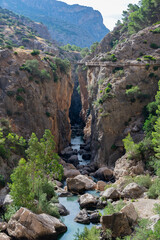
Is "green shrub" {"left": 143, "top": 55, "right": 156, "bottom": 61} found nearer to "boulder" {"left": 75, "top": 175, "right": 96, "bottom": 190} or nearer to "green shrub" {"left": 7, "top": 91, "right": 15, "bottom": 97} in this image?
"green shrub" {"left": 7, "top": 91, "right": 15, "bottom": 97}

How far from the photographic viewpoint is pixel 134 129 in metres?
51.3

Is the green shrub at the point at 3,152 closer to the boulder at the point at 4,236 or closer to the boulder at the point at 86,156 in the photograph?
the boulder at the point at 4,236

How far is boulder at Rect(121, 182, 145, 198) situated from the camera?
34.6m

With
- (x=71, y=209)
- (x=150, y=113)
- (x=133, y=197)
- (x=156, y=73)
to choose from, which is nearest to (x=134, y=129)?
(x=150, y=113)

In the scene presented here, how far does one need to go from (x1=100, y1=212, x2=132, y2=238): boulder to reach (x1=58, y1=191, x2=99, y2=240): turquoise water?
4.24m

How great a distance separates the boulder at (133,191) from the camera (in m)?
34.6

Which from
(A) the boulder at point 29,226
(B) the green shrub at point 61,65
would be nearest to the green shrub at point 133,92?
(B) the green shrub at point 61,65

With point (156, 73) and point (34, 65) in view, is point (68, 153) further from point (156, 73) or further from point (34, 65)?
point (156, 73)

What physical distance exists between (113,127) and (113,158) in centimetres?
651

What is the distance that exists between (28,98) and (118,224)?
37.0 meters

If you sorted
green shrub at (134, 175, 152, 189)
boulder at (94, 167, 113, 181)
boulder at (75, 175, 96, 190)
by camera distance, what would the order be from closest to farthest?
1. green shrub at (134, 175, 152, 189)
2. boulder at (75, 175, 96, 190)
3. boulder at (94, 167, 113, 181)

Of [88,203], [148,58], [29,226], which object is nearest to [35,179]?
[29,226]

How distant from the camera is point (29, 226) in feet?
85.1

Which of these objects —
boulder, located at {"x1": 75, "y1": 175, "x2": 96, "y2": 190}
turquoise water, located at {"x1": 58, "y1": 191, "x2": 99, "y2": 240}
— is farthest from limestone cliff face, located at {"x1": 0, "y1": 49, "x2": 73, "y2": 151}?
Answer: turquoise water, located at {"x1": 58, "y1": 191, "x2": 99, "y2": 240}
